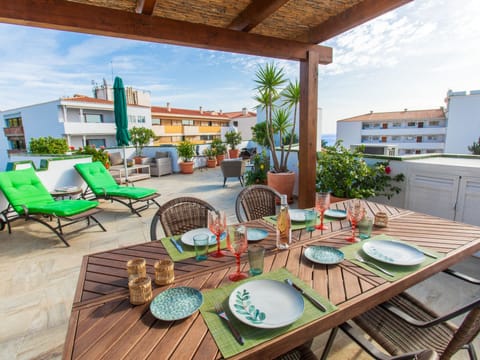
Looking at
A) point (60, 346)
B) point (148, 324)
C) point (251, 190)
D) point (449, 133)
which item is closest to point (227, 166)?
point (251, 190)

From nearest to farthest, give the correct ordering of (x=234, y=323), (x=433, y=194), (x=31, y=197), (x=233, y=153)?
(x=234, y=323), (x=433, y=194), (x=31, y=197), (x=233, y=153)

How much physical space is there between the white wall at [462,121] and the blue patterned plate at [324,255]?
2111 centimetres

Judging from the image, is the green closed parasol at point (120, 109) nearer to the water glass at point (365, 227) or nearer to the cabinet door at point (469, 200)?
the water glass at point (365, 227)

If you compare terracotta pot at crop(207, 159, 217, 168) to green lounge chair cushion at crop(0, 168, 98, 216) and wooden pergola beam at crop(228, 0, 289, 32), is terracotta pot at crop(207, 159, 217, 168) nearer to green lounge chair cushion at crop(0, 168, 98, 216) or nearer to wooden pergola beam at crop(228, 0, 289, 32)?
green lounge chair cushion at crop(0, 168, 98, 216)

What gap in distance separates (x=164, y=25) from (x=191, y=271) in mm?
2373

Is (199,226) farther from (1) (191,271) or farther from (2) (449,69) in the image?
(2) (449,69)

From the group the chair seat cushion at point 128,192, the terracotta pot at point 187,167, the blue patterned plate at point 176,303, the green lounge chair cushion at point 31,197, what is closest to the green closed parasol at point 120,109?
the chair seat cushion at point 128,192

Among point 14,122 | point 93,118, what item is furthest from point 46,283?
point 14,122

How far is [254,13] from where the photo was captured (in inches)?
94.4

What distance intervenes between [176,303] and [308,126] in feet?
9.54

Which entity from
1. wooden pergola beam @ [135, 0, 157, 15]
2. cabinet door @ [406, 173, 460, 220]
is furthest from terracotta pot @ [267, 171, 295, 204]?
wooden pergola beam @ [135, 0, 157, 15]

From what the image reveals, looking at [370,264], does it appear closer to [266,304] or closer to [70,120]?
[266,304]

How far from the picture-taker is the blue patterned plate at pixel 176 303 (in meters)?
0.84

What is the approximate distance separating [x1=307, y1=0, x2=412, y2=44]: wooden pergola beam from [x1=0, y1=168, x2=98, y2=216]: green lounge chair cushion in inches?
152
